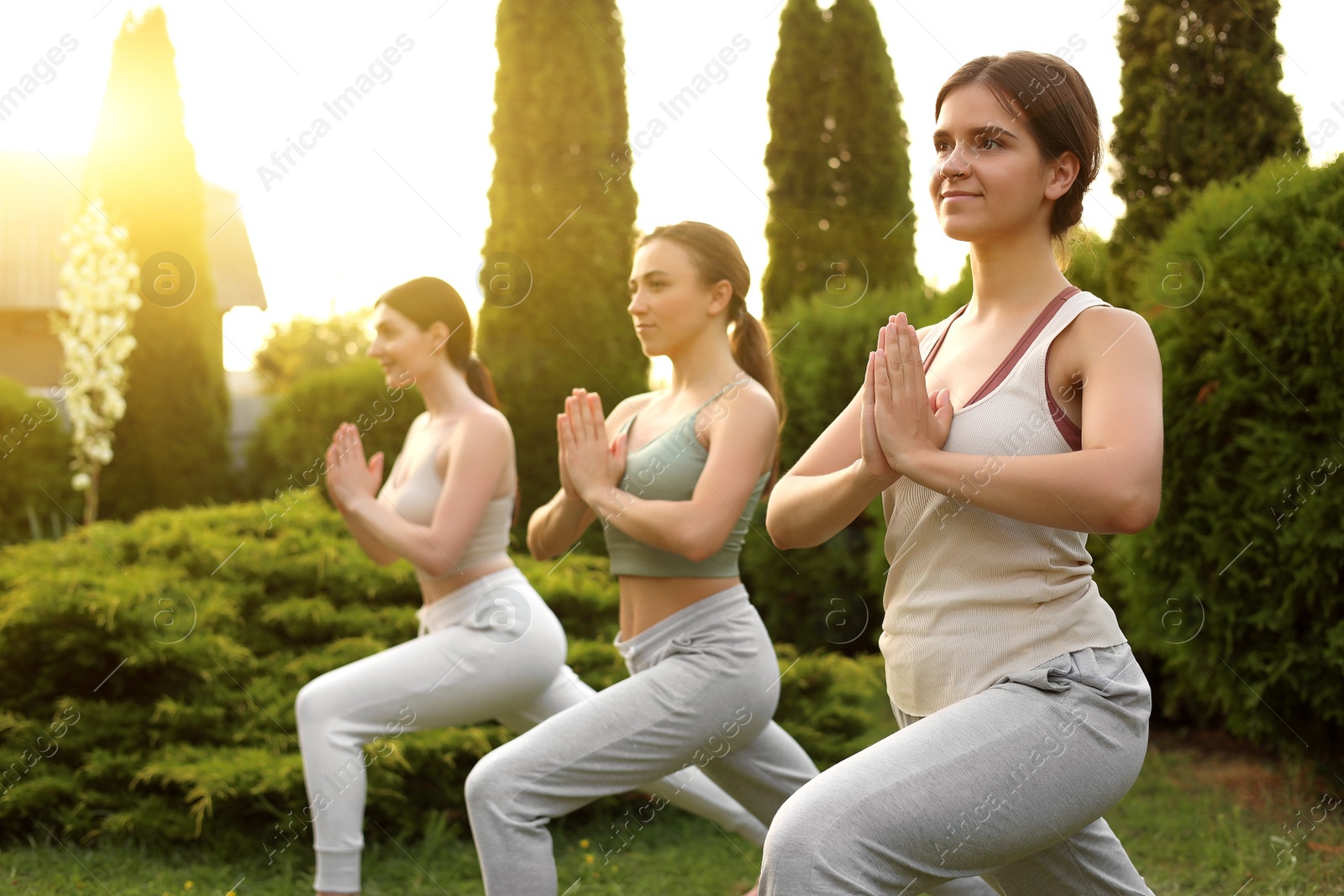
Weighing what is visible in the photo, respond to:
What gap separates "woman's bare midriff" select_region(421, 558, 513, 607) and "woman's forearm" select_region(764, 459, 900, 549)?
1634 mm

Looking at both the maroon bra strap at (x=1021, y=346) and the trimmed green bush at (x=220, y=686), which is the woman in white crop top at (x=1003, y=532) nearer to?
the maroon bra strap at (x=1021, y=346)

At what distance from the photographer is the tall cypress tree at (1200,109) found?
664 cm

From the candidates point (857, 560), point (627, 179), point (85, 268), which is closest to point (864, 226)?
point (627, 179)

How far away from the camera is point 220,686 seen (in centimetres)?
541

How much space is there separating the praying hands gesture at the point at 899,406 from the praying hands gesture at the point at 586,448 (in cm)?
122

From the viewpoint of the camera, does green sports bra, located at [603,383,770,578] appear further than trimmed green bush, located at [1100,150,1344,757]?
No

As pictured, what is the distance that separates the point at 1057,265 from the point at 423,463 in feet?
7.79

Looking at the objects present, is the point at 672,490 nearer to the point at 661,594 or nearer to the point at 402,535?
the point at 661,594

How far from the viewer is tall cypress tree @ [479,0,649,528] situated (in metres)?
10.2

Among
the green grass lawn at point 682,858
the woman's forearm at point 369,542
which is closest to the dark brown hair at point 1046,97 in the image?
the woman's forearm at point 369,542

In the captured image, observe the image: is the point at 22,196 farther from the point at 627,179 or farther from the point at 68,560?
the point at 68,560

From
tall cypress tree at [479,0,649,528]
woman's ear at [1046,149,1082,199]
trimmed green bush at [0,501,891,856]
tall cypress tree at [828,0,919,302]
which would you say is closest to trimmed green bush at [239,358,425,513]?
tall cypress tree at [479,0,649,528]

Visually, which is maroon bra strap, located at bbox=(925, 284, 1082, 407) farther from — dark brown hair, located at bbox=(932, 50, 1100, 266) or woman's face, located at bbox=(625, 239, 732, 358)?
woman's face, located at bbox=(625, 239, 732, 358)

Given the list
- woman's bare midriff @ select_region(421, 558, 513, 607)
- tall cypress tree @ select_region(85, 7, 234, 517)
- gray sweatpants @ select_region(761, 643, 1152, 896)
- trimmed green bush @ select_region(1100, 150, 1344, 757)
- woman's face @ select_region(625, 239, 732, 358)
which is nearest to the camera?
gray sweatpants @ select_region(761, 643, 1152, 896)
